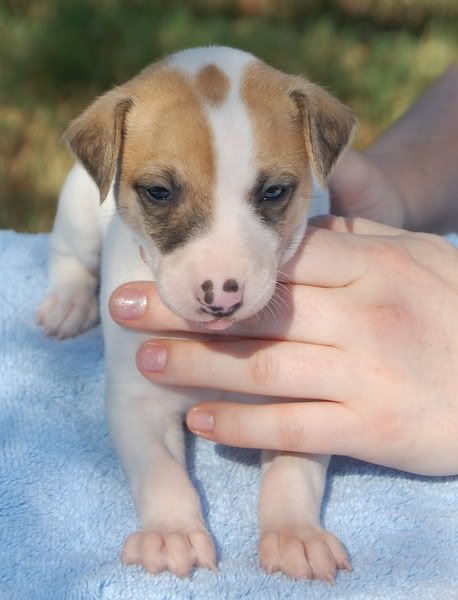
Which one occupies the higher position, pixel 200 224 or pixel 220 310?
pixel 200 224

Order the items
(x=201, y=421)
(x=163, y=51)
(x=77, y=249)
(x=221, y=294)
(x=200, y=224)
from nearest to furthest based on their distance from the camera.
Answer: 1. (x=221, y=294)
2. (x=200, y=224)
3. (x=201, y=421)
4. (x=77, y=249)
5. (x=163, y=51)

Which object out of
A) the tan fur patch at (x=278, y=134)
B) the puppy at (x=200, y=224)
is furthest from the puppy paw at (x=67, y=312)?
the tan fur patch at (x=278, y=134)

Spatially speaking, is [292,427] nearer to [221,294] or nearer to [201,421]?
[201,421]

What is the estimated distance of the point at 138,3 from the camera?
8.34 meters

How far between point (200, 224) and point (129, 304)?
1.31 ft

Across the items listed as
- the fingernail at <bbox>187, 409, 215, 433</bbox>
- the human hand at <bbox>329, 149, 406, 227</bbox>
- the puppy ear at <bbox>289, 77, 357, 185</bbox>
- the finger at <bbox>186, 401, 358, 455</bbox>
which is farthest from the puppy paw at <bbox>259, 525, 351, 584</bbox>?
the human hand at <bbox>329, 149, 406, 227</bbox>

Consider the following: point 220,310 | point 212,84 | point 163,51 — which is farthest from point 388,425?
point 163,51

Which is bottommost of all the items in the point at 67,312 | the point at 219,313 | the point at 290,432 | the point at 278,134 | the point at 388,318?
the point at 67,312

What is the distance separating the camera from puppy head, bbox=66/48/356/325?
2.37 meters

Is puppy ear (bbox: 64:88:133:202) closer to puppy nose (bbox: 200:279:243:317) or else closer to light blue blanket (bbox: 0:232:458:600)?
puppy nose (bbox: 200:279:243:317)

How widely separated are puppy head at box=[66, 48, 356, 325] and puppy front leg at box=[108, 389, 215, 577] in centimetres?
45

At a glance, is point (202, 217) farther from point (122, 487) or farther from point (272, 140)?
point (122, 487)

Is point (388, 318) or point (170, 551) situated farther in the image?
point (388, 318)

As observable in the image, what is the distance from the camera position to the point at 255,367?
8.50ft
